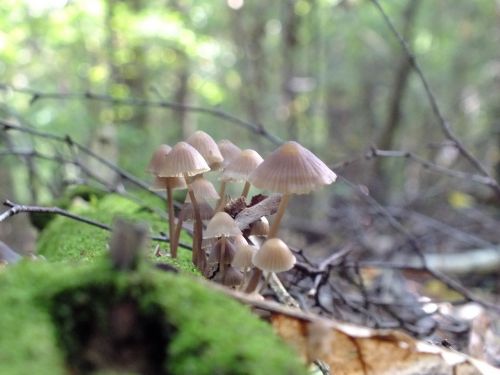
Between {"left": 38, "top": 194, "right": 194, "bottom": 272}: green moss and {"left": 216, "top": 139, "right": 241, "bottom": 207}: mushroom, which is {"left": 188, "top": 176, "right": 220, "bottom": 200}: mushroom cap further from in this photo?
{"left": 38, "top": 194, "right": 194, "bottom": 272}: green moss

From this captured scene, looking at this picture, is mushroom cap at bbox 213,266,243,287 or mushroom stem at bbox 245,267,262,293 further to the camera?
mushroom cap at bbox 213,266,243,287

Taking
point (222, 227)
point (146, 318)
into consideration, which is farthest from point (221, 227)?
point (146, 318)

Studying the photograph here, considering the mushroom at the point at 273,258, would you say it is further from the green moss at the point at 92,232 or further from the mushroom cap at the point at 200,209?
the mushroom cap at the point at 200,209

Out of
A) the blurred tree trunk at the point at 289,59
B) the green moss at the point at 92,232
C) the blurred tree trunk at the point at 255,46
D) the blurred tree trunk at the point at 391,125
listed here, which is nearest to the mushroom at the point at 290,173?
the green moss at the point at 92,232

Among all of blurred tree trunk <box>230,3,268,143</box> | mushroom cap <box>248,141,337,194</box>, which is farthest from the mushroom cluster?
blurred tree trunk <box>230,3,268,143</box>

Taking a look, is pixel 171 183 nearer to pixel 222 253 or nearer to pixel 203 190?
pixel 203 190

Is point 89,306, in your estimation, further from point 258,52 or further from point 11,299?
point 258,52

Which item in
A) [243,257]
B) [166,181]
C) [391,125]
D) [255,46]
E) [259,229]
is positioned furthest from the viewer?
[255,46]
